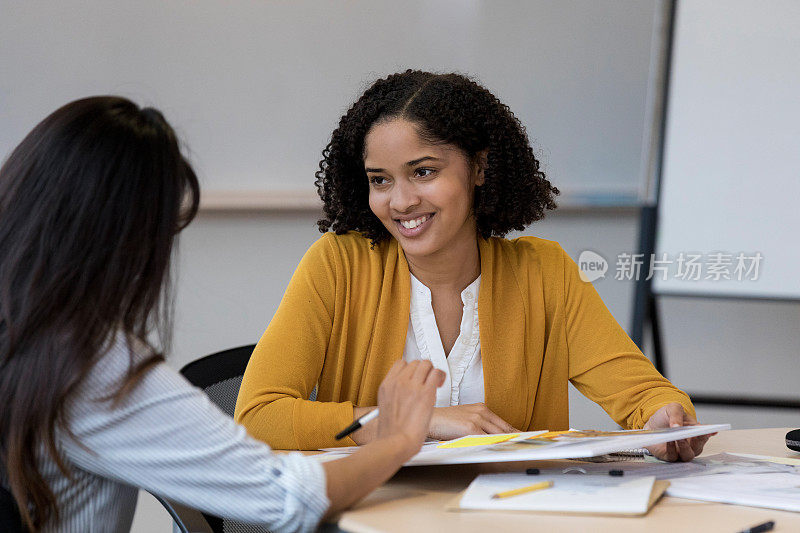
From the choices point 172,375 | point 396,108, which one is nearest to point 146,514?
point 396,108

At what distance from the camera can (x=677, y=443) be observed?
1.25 meters

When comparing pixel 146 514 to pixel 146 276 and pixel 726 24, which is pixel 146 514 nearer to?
pixel 146 276

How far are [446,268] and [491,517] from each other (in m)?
0.83

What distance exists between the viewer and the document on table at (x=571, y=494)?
922 millimetres

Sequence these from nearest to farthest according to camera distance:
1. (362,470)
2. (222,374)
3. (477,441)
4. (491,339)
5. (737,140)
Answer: (362,470), (477,441), (222,374), (491,339), (737,140)

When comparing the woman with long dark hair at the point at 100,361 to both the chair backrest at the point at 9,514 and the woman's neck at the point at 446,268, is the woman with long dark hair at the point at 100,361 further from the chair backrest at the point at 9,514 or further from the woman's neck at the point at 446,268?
the woman's neck at the point at 446,268

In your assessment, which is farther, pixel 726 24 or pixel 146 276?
pixel 726 24

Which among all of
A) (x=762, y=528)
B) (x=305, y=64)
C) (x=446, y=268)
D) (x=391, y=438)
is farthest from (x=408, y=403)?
(x=305, y=64)

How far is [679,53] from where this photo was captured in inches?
91.8

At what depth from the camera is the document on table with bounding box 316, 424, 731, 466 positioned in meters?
0.98

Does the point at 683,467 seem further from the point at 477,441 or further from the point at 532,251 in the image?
the point at 532,251

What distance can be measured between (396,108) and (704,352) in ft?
5.05

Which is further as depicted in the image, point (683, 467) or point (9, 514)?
point (683, 467)

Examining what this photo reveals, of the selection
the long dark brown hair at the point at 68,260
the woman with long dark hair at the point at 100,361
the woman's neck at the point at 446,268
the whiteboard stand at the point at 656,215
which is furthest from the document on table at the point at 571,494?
the whiteboard stand at the point at 656,215
